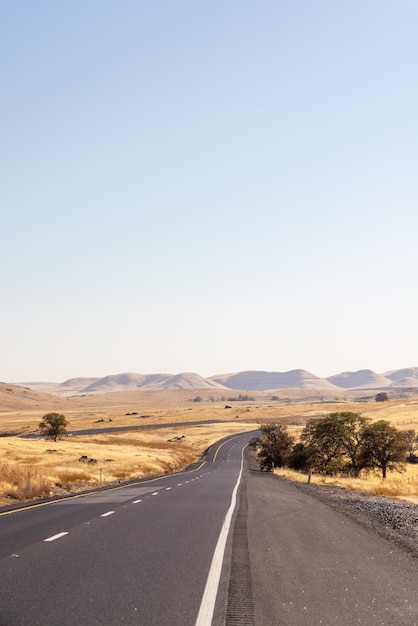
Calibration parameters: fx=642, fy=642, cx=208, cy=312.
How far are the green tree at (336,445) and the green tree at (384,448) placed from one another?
1.39 meters

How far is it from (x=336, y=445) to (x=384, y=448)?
6.69 metres

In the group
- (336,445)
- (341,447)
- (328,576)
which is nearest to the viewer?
(328,576)

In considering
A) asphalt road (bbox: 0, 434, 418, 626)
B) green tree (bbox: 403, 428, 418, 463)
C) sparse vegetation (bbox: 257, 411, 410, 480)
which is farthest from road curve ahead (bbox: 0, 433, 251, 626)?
green tree (bbox: 403, 428, 418, 463)

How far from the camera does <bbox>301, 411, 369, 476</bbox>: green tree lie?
6316cm

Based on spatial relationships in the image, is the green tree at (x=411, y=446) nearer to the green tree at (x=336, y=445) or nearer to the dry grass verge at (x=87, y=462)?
the green tree at (x=336, y=445)

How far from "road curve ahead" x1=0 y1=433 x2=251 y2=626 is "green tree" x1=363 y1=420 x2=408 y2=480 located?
41.6 meters

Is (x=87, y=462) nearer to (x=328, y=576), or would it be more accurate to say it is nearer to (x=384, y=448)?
(x=384, y=448)

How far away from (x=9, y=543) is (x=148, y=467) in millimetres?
47842

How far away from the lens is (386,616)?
26.2 ft

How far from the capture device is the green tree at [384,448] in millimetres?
59250

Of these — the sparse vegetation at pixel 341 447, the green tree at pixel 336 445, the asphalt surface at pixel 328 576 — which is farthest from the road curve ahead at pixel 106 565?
the green tree at pixel 336 445

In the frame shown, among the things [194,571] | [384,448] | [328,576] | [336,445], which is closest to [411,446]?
[336,445]

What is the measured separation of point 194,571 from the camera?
1066 cm

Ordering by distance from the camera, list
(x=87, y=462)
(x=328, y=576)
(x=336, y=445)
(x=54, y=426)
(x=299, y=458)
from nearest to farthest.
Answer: (x=328, y=576)
(x=87, y=462)
(x=336, y=445)
(x=299, y=458)
(x=54, y=426)
